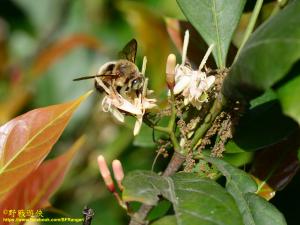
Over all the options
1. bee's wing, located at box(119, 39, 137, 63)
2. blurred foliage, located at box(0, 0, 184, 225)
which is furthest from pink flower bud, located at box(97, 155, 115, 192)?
blurred foliage, located at box(0, 0, 184, 225)

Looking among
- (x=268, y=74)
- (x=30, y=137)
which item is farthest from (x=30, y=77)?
(x=268, y=74)

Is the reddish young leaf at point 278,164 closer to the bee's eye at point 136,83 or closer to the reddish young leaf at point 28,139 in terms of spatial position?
the bee's eye at point 136,83

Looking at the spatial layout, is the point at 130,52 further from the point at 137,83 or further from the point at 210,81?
the point at 210,81

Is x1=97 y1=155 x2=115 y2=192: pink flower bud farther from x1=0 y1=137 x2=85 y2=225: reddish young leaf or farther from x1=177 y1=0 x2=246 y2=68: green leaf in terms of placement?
x1=177 y1=0 x2=246 y2=68: green leaf

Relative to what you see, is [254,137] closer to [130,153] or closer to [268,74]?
[268,74]

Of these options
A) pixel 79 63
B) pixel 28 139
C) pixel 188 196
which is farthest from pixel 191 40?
pixel 79 63

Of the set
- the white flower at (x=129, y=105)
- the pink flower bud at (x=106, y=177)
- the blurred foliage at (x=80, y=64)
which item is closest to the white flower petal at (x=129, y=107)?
the white flower at (x=129, y=105)
